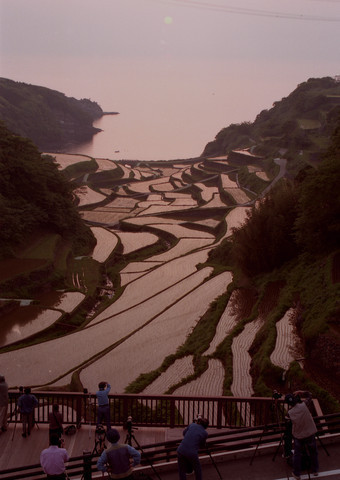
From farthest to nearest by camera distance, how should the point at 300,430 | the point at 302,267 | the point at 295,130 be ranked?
the point at 295,130 < the point at 302,267 < the point at 300,430

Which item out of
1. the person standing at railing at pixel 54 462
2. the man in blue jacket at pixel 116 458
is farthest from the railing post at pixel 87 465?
the man in blue jacket at pixel 116 458

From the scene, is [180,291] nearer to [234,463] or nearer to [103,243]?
[103,243]

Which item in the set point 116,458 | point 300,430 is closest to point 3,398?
point 116,458

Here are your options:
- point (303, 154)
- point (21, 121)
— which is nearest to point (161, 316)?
point (303, 154)

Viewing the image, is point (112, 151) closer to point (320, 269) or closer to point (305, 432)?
point (320, 269)

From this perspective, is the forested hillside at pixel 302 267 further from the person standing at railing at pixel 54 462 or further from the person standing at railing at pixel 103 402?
the person standing at railing at pixel 54 462

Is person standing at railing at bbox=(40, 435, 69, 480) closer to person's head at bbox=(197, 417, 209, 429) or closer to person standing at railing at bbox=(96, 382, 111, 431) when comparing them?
Result: person's head at bbox=(197, 417, 209, 429)
